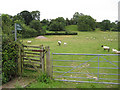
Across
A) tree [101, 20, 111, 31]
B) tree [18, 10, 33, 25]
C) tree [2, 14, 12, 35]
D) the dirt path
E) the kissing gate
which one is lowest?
the dirt path

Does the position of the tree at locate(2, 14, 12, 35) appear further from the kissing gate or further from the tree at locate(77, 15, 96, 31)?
the tree at locate(77, 15, 96, 31)

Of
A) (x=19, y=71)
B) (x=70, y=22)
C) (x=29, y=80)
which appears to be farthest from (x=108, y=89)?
(x=70, y=22)

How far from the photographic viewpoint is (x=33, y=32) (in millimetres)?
35312

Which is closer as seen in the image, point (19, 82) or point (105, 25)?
point (19, 82)

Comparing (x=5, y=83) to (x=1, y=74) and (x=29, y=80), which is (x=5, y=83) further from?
(x=29, y=80)

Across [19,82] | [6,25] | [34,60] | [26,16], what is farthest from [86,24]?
[19,82]

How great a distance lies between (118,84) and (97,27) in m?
54.9

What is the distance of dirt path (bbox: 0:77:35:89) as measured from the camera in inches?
179

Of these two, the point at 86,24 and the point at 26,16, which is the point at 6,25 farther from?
the point at 86,24

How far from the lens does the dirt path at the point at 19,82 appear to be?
4551 millimetres

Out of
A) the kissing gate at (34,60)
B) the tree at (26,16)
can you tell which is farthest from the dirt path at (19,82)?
the tree at (26,16)

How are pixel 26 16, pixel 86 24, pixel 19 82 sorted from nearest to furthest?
1. pixel 19 82
2. pixel 26 16
3. pixel 86 24

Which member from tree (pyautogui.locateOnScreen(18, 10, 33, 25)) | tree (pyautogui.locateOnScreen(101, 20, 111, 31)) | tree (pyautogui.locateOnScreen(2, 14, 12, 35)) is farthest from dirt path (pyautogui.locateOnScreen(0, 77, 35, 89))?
tree (pyautogui.locateOnScreen(101, 20, 111, 31))

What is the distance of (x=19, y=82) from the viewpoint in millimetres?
4824
